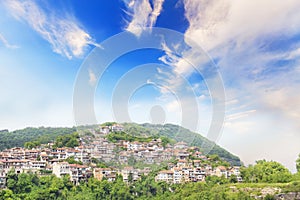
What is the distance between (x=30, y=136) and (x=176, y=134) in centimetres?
883

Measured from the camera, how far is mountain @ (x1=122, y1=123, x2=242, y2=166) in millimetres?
8664

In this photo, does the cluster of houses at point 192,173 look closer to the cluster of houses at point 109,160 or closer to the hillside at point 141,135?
the cluster of houses at point 109,160

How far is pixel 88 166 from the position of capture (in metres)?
10.6

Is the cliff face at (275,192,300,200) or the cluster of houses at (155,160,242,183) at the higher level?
the cluster of houses at (155,160,242,183)

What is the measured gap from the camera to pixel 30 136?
1602cm

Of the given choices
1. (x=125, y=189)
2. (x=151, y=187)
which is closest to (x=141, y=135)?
(x=151, y=187)

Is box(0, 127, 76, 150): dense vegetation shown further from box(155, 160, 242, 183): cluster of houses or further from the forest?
box(155, 160, 242, 183): cluster of houses

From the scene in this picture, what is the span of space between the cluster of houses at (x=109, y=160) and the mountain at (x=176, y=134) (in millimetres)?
413

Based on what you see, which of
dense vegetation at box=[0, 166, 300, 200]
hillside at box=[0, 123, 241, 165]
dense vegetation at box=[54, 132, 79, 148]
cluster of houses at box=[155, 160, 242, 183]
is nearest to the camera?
dense vegetation at box=[0, 166, 300, 200]

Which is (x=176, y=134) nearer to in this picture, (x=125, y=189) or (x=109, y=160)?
(x=125, y=189)

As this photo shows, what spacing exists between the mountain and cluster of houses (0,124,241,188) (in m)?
0.41

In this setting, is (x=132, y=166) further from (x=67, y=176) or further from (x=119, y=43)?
(x=119, y=43)

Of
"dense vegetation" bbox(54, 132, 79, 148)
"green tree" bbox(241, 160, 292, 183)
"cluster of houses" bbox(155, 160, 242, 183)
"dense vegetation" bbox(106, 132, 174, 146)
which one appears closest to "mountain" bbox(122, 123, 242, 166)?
"cluster of houses" bbox(155, 160, 242, 183)

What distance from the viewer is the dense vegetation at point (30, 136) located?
44.3ft
